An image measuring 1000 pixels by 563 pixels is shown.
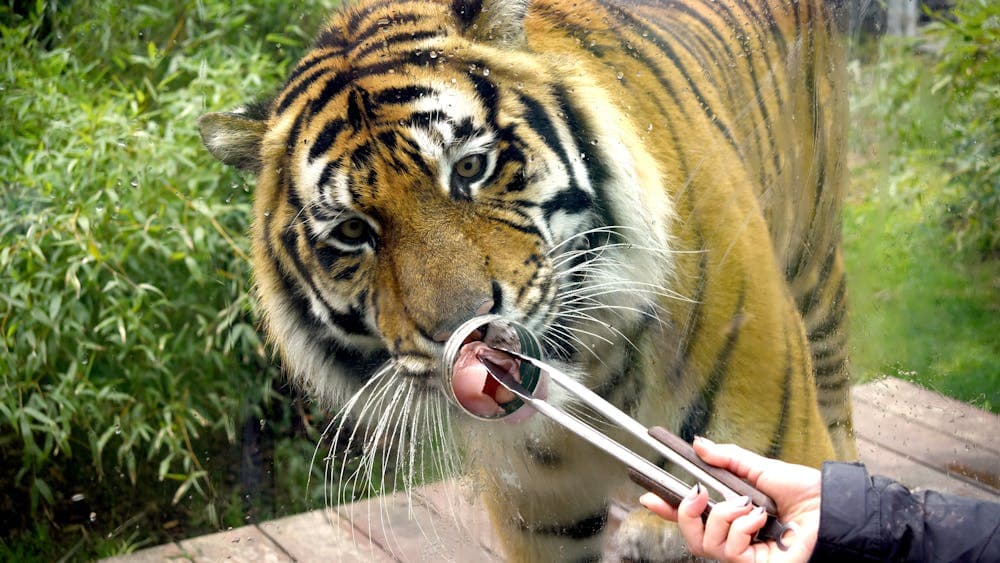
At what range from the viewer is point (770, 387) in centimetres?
170

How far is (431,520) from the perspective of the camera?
177 cm

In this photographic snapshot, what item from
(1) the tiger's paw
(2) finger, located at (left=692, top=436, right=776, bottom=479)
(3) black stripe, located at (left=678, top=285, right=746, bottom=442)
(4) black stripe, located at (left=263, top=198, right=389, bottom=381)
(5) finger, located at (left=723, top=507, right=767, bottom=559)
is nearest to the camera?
(5) finger, located at (left=723, top=507, right=767, bottom=559)

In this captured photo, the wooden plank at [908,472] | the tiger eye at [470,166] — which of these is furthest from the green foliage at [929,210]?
the tiger eye at [470,166]

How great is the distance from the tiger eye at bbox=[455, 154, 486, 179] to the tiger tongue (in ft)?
0.75

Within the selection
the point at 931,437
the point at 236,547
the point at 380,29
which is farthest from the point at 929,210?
the point at 236,547

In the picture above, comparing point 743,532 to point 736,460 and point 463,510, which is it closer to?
point 736,460

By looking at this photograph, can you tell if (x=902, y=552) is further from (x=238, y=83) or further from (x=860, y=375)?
(x=238, y=83)

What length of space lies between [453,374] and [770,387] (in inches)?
22.0

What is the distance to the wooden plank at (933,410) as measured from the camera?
2123mm

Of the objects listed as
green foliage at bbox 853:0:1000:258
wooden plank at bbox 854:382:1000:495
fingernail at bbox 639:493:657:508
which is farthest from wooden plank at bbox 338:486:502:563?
green foliage at bbox 853:0:1000:258

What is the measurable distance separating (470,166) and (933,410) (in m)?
1.33

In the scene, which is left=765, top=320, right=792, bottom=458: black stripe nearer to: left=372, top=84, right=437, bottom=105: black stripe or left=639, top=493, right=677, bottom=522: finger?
left=639, top=493, right=677, bottom=522: finger

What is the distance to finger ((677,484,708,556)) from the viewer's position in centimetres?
121

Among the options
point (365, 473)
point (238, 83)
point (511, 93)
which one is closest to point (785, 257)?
point (511, 93)
